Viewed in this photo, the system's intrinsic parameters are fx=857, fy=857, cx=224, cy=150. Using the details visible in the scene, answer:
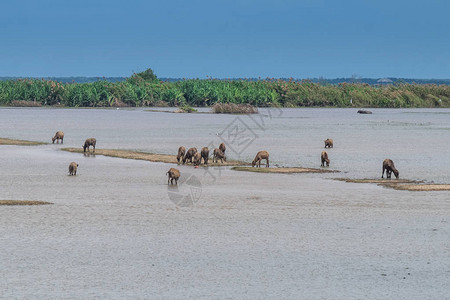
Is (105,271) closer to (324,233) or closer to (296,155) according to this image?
(324,233)

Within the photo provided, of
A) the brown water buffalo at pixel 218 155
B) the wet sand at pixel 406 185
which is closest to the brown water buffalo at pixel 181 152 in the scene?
the brown water buffalo at pixel 218 155

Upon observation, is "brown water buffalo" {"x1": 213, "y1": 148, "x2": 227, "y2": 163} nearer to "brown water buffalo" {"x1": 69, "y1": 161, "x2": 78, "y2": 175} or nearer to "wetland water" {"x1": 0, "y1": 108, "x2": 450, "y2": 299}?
"wetland water" {"x1": 0, "y1": 108, "x2": 450, "y2": 299}

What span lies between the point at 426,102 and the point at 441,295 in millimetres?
97652

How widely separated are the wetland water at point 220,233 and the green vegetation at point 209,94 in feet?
213

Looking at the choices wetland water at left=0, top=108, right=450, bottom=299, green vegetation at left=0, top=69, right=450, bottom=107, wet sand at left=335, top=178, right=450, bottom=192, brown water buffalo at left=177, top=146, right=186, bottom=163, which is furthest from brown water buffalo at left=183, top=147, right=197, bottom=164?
green vegetation at left=0, top=69, right=450, bottom=107

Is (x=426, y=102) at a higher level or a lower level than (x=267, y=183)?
higher

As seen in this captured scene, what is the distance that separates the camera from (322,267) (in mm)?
13062

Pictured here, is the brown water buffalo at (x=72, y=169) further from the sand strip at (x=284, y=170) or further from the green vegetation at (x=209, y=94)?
the green vegetation at (x=209, y=94)

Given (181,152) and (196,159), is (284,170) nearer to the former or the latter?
(196,159)

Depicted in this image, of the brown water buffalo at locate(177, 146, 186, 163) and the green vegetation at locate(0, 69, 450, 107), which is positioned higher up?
Result: the green vegetation at locate(0, 69, 450, 107)

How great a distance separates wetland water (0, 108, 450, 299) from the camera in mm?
11945

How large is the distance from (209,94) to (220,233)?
80.9 m

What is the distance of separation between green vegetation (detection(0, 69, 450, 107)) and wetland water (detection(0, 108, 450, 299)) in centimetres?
6504

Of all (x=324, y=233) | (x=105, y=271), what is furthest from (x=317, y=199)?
(x=105, y=271)
